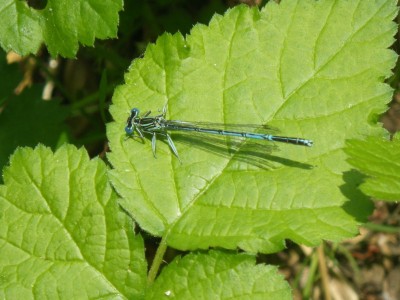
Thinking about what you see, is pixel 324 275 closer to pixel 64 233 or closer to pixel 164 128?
pixel 164 128

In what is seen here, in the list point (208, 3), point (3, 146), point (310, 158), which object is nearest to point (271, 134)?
point (310, 158)

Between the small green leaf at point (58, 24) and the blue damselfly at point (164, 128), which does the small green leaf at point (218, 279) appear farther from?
the small green leaf at point (58, 24)

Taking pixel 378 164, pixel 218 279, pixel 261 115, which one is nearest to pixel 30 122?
pixel 261 115

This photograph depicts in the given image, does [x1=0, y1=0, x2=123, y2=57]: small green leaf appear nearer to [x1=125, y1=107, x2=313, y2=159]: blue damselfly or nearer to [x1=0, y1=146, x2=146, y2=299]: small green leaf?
[x1=125, y1=107, x2=313, y2=159]: blue damselfly

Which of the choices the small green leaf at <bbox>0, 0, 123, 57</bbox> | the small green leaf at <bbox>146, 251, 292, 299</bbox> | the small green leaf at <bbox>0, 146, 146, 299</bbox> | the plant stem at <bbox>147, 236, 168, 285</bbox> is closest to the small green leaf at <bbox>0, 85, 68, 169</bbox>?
the small green leaf at <bbox>0, 0, 123, 57</bbox>

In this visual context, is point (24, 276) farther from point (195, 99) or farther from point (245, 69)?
point (245, 69)
